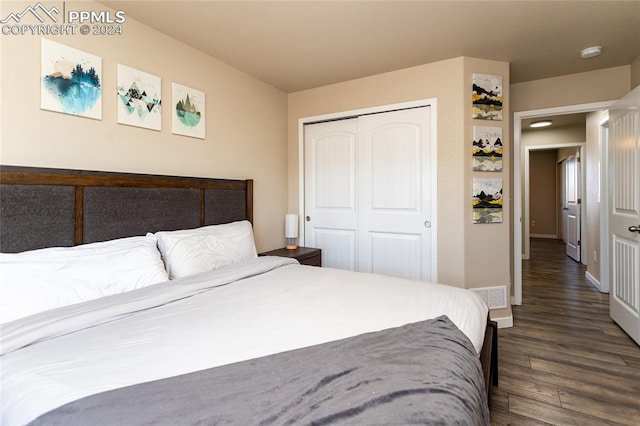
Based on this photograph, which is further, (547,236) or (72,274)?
(547,236)

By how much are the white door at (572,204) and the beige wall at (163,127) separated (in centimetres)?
540

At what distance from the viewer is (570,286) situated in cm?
421

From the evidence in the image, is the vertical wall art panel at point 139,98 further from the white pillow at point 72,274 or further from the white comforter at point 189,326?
the white comforter at point 189,326

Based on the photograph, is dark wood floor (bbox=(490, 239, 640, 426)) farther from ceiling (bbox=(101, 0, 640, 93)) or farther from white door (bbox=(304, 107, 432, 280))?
ceiling (bbox=(101, 0, 640, 93))

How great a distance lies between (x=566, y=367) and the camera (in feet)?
7.32

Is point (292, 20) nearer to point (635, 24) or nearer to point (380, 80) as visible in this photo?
point (380, 80)

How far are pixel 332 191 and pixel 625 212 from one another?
2.64m

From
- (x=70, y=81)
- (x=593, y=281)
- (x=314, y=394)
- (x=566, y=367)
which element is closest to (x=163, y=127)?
(x=70, y=81)

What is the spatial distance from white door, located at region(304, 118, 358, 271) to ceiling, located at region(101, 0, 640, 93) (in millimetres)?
732

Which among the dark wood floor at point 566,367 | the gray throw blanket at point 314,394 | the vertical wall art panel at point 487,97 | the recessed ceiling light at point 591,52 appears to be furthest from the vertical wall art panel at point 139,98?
the recessed ceiling light at point 591,52

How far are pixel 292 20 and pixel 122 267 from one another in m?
1.96

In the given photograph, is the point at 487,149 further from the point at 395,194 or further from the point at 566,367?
the point at 566,367

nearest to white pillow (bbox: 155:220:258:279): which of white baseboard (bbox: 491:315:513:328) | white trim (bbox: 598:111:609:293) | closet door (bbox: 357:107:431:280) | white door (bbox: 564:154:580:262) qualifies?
closet door (bbox: 357:107:431:280)

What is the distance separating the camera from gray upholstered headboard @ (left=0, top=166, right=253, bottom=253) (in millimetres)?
1652
